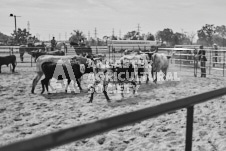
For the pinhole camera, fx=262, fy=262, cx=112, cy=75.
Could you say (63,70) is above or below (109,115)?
above

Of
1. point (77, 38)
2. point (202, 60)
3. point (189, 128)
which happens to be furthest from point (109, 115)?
point (77, 38)

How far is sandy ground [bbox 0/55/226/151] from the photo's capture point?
3688 mm

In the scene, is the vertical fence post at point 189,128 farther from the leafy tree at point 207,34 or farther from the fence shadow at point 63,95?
the leafy tree at point 207,34

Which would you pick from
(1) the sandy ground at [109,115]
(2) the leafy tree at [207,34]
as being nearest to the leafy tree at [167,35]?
(2) the leafy tree at [207,34]

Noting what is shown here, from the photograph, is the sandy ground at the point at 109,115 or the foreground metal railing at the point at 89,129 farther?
the sandy ground at the point at 109,115

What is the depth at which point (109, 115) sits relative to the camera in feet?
17.5

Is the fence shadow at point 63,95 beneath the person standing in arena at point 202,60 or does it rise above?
beneath

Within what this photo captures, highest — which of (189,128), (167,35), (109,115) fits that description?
(167,35)

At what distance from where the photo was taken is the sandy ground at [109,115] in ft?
12.1

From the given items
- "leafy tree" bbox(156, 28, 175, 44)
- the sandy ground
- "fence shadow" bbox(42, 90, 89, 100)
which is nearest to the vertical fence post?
the sandy ground

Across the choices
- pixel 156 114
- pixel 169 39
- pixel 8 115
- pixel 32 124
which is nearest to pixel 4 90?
pixel 8 115

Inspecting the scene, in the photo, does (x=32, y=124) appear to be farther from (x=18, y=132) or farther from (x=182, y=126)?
(x=182, y=126)

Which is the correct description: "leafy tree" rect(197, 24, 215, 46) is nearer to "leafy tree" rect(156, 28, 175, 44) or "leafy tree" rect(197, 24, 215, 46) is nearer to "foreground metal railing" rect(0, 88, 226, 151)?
"leafy tree" rect(156, 28, 175, 44)

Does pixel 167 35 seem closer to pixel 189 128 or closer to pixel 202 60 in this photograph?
pixel 202 60
